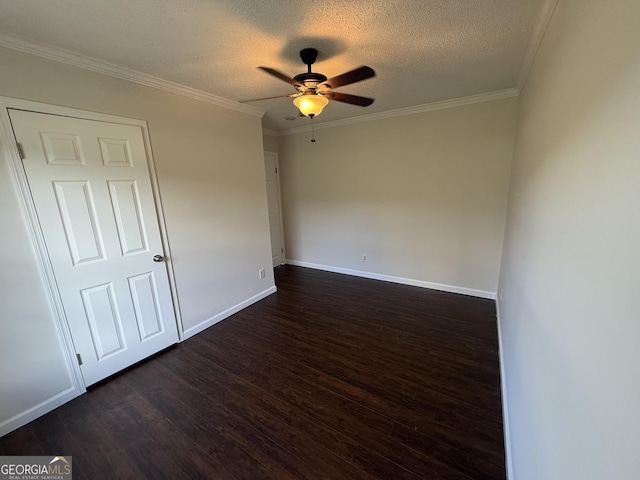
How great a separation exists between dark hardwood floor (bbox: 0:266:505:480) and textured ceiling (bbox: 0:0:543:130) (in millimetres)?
2551

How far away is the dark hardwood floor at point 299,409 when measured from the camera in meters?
1.48

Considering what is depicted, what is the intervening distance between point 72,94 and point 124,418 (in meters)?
2.37

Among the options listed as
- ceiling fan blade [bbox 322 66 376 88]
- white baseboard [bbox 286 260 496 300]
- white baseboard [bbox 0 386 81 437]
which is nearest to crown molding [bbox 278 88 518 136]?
ceiling fan blade [bbox 322 66 376 88]

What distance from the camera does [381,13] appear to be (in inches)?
59.3

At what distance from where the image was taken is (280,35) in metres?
1.71

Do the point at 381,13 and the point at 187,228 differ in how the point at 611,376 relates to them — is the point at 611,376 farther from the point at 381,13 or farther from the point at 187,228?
the point at 187,228

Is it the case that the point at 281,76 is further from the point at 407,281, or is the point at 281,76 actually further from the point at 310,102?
the point at 407,281

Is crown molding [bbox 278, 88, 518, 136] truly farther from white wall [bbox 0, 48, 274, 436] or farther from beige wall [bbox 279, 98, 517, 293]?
white wall [bbox 0, 48, 274, 436]

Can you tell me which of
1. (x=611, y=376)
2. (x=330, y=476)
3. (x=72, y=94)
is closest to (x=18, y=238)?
(x=72, y=94)

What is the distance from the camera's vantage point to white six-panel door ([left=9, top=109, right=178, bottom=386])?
5.86 feet

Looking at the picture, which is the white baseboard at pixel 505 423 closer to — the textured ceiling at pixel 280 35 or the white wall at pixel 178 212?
the textured ceiling at pixel 280 35

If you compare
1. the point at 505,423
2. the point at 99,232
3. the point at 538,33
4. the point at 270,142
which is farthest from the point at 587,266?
the point at 270,142

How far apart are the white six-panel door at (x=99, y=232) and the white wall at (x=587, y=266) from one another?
283cm

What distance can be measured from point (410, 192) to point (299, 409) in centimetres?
303
